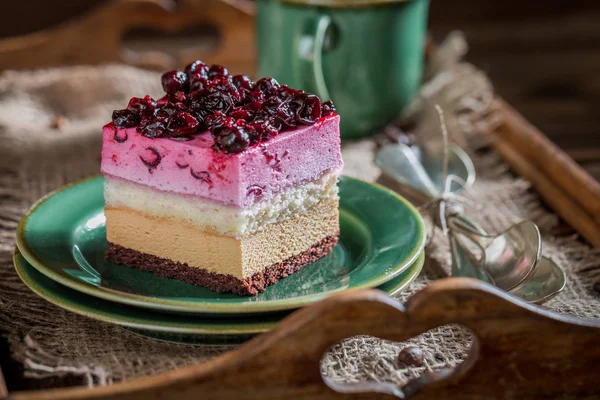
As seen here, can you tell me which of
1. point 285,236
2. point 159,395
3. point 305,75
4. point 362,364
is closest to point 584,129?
point 305,75

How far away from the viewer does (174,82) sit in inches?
50.1

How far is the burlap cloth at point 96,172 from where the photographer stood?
103 centimetres

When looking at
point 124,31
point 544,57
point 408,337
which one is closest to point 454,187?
point 408,337

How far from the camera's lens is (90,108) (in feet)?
6.66

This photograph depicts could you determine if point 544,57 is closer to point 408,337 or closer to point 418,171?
point 418,171

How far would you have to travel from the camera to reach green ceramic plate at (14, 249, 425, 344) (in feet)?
3.18

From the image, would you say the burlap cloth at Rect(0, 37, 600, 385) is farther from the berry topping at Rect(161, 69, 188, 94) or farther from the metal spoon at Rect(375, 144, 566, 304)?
the berry topping at Rect(161, 69, 188, 94)

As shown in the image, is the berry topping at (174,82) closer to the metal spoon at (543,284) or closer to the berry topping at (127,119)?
the berry topping at (127,119)

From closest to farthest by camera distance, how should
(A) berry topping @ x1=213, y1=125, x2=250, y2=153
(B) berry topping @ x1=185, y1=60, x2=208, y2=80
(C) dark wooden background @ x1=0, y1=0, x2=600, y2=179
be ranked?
(A) berry topping @ x1=213, y1=125, x2=250, y2=153
(B) berry topping @ x1=185, y1=60, x2=208, y2=80
(C) dark wooden background @ x1=0, y1=0, x2=600, y2=179

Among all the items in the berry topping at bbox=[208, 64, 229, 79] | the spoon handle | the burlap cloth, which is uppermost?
the berry topping at bbox=[208, 64, 229, 79]

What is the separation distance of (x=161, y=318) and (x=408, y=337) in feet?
1.02

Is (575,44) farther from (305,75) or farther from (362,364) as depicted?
(362,364)

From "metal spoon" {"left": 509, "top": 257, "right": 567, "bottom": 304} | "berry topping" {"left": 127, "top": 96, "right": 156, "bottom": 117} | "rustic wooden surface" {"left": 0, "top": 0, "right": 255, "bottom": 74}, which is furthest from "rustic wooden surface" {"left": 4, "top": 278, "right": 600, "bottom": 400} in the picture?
"rustic wooden surface" {"left": 0, "top": 0, "right": 255, "bottom": 74}

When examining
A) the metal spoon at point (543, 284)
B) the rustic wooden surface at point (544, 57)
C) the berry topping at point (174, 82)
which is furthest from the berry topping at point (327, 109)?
the rustic wooden surface at point (544, 57)
